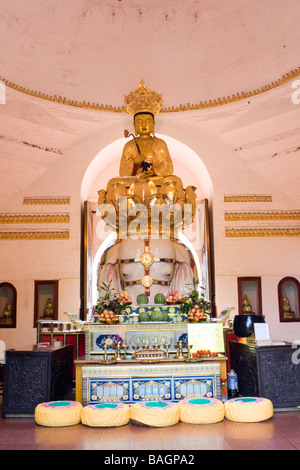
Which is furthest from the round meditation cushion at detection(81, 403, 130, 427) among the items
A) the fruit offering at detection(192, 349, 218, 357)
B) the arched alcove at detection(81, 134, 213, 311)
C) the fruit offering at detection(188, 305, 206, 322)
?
the arched alcove at detection(81, 134, 213, 311)

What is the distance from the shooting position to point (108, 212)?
7977 millimetres

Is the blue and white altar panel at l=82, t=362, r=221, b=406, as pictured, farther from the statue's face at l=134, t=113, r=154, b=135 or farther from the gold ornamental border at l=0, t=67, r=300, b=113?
the gold ornamental border at l=0, t=67, r=300, b=113

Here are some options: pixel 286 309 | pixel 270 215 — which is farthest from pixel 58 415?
pixel 270 215

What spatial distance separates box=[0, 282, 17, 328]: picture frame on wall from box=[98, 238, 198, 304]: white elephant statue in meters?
1.84

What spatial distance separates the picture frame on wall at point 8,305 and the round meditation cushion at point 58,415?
14.5 ft

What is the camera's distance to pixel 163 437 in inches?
154

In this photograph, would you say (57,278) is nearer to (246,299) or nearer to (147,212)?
(147,212)

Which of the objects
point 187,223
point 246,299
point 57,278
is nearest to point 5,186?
point 57,278

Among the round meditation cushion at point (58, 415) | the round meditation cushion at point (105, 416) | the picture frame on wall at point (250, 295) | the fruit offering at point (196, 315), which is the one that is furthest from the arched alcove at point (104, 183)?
the round meditation cushion at point (105, 416)

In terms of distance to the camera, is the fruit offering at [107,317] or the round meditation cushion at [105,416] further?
the fruit offering at [107,317]

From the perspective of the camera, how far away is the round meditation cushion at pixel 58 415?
4352 millimetres

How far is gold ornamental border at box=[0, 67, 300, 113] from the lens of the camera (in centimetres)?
827

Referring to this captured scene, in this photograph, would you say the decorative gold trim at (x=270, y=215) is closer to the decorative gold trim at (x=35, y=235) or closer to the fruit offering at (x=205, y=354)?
the decorative gold trim at (x=35, y=235)

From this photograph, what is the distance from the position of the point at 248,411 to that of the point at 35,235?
592 cm
